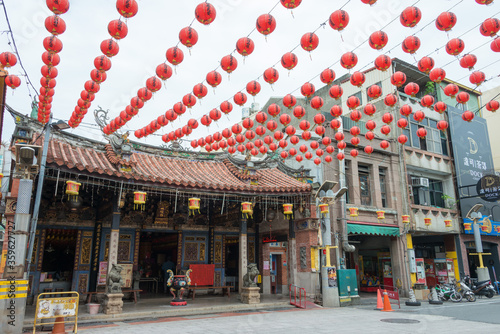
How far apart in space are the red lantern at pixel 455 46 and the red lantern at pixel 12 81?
39.0 feet

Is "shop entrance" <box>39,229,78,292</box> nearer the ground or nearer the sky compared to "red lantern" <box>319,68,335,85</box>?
nearer the ground

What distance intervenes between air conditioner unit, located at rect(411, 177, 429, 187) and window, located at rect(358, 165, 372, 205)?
3.41 m

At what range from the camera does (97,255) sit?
14391mm

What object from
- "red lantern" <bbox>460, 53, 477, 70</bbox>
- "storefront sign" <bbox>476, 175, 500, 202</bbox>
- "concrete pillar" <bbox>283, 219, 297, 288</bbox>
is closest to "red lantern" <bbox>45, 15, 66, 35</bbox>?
"red lantern" <bbox>460, 53, 477, 70</bbox>

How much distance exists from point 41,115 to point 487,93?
34.2 m

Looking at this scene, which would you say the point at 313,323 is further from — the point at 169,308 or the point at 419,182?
the point at 419,182

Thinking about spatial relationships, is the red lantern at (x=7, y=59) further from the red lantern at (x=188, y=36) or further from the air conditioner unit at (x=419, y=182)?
the air conditioner unit at (x=419, y=182)

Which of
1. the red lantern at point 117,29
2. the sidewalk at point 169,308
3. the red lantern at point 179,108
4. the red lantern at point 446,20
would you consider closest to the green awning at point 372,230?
the sidewalk at point 169,308

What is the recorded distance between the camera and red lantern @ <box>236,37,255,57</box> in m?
8.82

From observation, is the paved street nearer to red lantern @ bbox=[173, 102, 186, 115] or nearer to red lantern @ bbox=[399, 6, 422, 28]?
red lantern @ bbox=[173, 102, 186, 115]

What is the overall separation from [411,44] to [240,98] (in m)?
5.10

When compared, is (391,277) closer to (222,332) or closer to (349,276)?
(349,276)

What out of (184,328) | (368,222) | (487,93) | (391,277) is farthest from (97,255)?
(487,93)

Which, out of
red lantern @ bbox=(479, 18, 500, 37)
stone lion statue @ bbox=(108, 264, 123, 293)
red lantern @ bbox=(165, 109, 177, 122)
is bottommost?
stone lion statue @ bbox=(108, 264, 123, 293)
